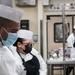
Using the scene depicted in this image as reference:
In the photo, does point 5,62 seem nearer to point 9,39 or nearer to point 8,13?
point 9,39

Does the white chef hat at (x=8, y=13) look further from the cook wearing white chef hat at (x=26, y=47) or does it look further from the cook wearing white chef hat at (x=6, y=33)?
the cook wearing white chef hat at (x=26, y=47)

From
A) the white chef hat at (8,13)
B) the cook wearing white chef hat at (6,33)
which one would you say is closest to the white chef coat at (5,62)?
the cook wearing white chef hat at (6,33)

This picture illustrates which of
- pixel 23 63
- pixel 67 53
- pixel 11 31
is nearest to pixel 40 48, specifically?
pixel 67 53

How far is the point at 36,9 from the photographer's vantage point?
6.98 meters

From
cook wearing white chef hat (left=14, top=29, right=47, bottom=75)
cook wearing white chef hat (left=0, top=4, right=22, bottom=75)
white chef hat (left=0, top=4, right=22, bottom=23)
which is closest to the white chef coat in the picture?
cook wearing white chef hat (left=0, top=4, right=22, bottom=75)

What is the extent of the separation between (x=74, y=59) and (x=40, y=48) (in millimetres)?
2267

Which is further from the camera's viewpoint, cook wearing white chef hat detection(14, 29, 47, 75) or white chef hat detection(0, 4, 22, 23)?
cook wearing white chef hat detection(14, 29, 47, 75)

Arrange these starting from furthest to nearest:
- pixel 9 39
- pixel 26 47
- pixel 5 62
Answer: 1. pixel 26 47
2. pixel 9 39
3. pixel 5 62

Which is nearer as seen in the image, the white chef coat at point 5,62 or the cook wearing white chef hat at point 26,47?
the white chef coat at point 5,62

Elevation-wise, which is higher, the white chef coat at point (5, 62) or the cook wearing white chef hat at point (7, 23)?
the cook wearing white chef hat at point (7, 23)

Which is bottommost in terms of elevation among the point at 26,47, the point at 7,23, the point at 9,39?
the point at 26,47

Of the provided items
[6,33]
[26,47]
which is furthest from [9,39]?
→ [26,47]

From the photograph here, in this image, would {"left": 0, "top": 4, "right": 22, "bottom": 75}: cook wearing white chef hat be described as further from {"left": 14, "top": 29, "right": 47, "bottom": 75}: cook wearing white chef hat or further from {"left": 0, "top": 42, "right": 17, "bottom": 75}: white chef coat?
{"left": 14, "top": 29, "right": 47, "bottom": 75}: cook wearing white chef hat

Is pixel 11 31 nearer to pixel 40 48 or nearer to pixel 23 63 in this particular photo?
pixel 23 63
